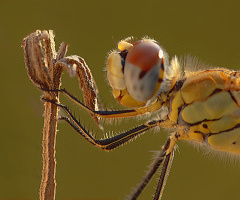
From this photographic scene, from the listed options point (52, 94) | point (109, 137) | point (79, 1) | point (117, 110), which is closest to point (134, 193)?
point (109, 137)

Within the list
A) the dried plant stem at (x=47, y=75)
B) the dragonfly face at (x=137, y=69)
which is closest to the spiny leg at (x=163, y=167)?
the dragonfly face at (x=137, y=69)

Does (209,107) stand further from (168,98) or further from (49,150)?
(49,150)

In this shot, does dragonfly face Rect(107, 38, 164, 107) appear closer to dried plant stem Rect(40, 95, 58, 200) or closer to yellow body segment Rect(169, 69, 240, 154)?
yellow body segment Rect(169, 69, 240, 154)

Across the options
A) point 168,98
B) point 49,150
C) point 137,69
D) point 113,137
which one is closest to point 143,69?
point 137,69

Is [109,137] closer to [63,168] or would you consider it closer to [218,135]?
[218,135]

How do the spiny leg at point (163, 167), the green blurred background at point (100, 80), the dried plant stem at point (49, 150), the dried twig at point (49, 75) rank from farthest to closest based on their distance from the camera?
1. the green blurred background at point (100, 80)
2. the spiny leg at point (163, 167)
3. the dried plant stem at point (49, 150)
4. the dried twig at point (49, 75)

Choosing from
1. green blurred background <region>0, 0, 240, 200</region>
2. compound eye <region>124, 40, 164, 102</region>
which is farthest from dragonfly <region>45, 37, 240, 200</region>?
green blurred background <region>0, 0, 240, 200</region>

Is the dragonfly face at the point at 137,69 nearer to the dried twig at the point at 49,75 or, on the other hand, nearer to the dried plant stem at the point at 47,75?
the dried twig at the point at 49,75
